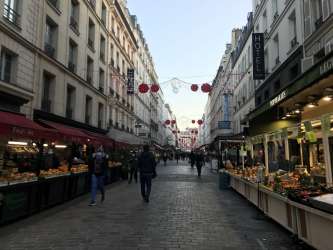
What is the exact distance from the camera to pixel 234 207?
1006 cm

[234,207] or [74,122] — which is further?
[74,122]

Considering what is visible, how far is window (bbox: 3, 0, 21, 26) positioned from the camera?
13039mm

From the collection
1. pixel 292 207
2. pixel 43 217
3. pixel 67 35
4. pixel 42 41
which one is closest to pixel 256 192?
pixel 292 207

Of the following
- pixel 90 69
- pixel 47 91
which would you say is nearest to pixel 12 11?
pixel 47 91

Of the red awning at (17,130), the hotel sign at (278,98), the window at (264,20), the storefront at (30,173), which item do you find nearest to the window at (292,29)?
the window at (264,20)

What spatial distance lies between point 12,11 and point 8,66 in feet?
7.40

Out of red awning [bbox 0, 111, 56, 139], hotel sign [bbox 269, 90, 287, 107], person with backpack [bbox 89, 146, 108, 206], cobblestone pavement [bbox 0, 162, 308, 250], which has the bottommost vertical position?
cobblestone pavement [bbox 0, 162, 308, 250]

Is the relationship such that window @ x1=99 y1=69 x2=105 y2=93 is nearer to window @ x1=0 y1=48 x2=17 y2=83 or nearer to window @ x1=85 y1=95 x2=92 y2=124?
window @ x1=85 y1=95 x2=92 y2=124

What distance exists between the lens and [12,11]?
13.5m

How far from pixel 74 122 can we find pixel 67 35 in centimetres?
513

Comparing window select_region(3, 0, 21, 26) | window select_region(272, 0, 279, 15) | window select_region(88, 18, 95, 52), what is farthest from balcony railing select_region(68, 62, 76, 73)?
window select_region(272, 0, 279, 15)

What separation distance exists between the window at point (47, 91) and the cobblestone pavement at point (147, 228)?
7879 mm

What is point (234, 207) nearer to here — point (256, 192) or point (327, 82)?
point (256, 192)

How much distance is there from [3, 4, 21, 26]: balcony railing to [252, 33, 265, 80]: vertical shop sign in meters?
14.9
